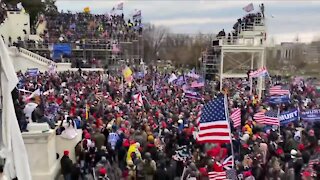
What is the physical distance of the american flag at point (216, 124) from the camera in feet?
31.1

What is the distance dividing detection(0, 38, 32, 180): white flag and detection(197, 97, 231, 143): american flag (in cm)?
547

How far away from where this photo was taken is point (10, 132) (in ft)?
14.4

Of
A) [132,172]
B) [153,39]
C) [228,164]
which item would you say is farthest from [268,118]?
[153,39]

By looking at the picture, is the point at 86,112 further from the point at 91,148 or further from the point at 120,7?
the point at 120,7

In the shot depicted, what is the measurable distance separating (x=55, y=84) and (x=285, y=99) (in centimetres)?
1331

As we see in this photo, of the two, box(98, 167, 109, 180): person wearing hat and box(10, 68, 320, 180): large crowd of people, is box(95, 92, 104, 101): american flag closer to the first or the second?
box(10, 68, 320, 180): large crowd of people

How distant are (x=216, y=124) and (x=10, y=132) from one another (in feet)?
18.9

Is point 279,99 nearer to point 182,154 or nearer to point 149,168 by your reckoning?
point 182,154

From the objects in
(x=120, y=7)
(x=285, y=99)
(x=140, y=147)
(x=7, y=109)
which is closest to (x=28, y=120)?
(x=140, y=147)

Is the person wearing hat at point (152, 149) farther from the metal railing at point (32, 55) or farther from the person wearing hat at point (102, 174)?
the metal railing at point (32, 55)

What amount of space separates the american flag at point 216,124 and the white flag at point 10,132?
18.0 ft

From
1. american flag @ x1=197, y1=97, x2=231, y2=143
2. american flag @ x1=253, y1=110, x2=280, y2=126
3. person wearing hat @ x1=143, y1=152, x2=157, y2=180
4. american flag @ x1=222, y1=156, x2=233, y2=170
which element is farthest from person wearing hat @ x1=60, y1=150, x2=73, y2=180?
american flag @ x1=253, y1=110, x2=280, y2=126

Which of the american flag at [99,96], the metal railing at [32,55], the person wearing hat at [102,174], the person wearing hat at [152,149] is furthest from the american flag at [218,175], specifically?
the metal railing at [32,55]

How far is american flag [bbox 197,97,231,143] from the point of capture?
9.47m
